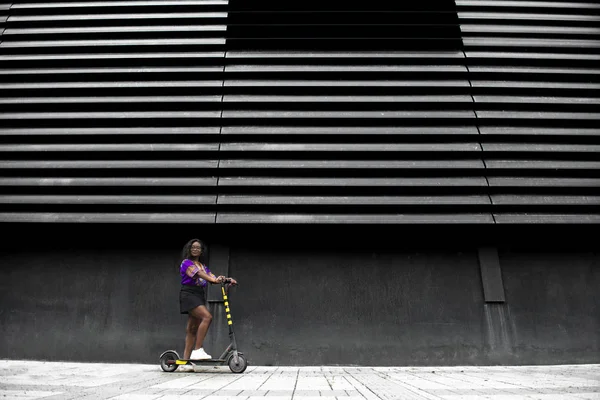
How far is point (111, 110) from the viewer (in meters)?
5.93

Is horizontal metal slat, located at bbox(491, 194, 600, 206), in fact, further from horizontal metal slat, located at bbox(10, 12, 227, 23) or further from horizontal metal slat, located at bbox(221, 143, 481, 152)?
horizontal metal slat, located at bbox(10, 12, 227, 23)

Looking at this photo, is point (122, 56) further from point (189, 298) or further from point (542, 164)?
point (542, 164)

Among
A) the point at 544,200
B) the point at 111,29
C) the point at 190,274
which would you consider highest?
the point at 111,29

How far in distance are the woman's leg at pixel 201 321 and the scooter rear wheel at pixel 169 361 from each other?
26 centimetres

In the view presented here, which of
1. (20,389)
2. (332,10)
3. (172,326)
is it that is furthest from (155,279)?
(332,10)

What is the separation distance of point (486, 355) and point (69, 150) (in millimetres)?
6607

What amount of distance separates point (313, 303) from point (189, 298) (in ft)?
5.90

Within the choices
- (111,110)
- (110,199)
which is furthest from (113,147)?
(110,199)

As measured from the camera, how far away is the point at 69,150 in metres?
5.64

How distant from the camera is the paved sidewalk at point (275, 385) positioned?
2.75 metres

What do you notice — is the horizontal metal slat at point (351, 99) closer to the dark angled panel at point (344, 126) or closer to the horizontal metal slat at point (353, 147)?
the dark angled panel at point (344, 126)

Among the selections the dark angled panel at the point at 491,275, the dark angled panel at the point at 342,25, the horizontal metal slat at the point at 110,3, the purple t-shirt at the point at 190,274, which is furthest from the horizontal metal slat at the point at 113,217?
the dark angled panel at the point at 491,275

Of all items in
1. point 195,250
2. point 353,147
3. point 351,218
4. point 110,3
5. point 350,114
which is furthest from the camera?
point 110,3

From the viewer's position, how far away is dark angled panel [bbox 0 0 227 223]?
17.9 ft
